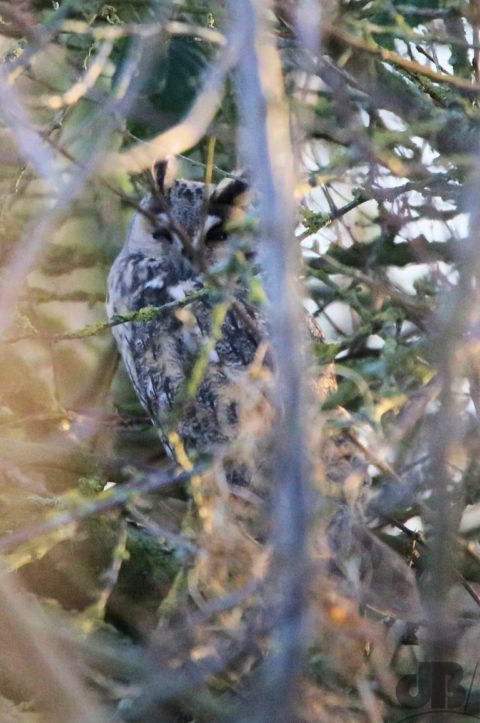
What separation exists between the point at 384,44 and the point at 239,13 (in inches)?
70.7

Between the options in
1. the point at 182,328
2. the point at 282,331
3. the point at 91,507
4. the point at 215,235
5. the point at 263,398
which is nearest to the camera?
the point at 282,331

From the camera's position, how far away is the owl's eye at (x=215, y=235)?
3673 mm

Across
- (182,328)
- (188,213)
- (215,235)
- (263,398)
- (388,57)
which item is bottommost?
(182,328)

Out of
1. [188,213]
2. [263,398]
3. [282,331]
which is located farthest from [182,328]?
[282,331]

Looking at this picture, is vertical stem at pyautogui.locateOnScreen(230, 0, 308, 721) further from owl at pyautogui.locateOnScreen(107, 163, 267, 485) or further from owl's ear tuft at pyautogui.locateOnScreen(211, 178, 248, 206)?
owl's ear tuft at pyautogui.locateOnScreen(211, 178, 248, 206)

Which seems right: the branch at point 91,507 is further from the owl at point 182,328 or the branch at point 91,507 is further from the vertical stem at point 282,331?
the owl at point 182,328

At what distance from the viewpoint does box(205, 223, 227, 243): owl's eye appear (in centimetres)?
367

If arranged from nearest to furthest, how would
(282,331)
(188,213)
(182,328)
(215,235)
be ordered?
(282,331)
(182,328)
(188,213)
(215,235)

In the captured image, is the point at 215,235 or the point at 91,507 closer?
the point at 91,507

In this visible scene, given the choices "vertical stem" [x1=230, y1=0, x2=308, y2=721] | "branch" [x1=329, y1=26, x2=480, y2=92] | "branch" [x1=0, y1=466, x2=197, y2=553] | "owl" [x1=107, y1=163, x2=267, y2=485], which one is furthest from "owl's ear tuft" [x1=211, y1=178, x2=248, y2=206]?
"vertical stem" [x1=230, y1=0, x2=308, y2=721]

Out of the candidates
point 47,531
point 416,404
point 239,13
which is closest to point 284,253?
point 239,13

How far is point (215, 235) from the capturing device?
3.73 metres

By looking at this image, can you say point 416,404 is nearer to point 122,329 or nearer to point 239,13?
point 239,13

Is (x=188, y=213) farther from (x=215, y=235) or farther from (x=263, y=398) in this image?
(x=263, y=398)
